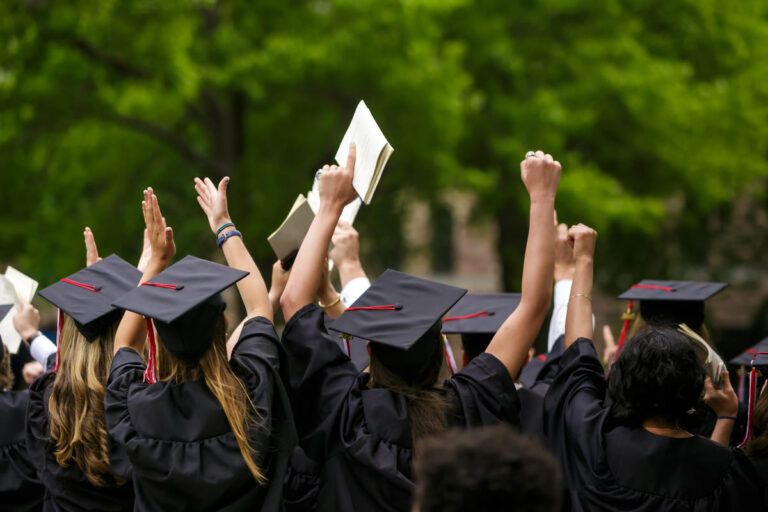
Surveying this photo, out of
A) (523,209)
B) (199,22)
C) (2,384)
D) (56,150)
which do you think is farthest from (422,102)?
(2,384)

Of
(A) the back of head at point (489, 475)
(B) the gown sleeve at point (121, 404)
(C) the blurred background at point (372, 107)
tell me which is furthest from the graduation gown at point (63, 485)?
(C) the blurred background at point (372, 107)

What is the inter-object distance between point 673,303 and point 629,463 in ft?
4.45

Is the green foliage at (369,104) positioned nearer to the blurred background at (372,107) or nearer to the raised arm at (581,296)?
the blurred background at (372,107)

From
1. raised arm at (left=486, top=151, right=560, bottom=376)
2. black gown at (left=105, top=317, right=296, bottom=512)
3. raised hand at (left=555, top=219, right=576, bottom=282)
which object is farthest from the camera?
raised hand at (left=555, top=219, right=576, bottom=282)

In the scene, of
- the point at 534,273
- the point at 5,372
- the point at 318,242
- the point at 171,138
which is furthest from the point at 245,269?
the point at 171,138

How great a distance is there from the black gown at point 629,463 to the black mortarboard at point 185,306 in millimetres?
1237

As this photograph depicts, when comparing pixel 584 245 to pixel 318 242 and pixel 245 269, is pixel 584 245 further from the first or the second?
pixel 245 269

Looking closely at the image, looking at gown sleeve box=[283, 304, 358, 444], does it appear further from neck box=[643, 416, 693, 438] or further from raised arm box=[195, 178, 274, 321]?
neck box=[643, 416, 693, 438]

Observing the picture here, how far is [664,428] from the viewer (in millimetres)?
3076

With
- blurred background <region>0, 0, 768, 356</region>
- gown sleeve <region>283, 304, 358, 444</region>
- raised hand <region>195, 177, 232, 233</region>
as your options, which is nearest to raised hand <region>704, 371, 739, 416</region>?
gown sleeve <region>283, 304, 358, 444</region>

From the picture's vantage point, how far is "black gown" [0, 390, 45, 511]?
13.9 feet

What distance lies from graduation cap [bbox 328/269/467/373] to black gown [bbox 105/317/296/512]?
304 mm

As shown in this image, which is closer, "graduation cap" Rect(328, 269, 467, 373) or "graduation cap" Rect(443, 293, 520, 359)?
"graduation cap" Rect(328, 269, 467, 373)

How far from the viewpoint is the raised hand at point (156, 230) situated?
332cm
